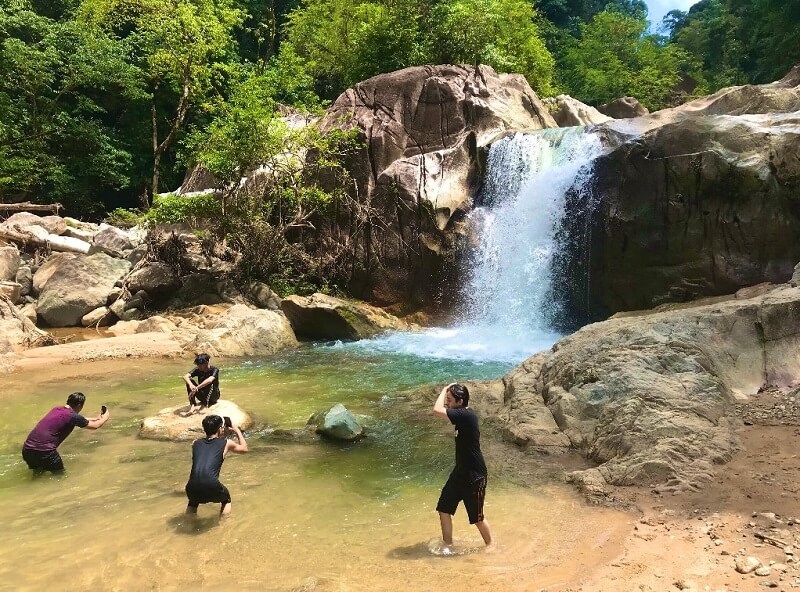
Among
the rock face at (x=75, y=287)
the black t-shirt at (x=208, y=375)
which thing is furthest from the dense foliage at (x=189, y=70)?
the black t-shirt at (x=208, y=375)

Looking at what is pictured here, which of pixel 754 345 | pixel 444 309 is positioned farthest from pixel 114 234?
pixel 754 345

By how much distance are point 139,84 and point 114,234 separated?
8328 mm

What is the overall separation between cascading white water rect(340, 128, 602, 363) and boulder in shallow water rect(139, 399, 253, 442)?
6.40 m

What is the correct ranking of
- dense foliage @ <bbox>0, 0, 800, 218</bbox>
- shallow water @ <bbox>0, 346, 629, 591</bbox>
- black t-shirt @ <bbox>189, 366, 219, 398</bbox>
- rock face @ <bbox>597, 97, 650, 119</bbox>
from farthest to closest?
rock face @ <bbox>597, 97, 650, 119</bbox>, dense foliage @ <bbox>0, 0, 800, 218</bbox>, black t-shirt @ <bbox>189, 366, 219, 398</bbox>, shallow water @ <bbox>0, 346, 629, 591</bbox>

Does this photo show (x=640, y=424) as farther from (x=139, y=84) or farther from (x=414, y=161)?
(x=139, y=84)

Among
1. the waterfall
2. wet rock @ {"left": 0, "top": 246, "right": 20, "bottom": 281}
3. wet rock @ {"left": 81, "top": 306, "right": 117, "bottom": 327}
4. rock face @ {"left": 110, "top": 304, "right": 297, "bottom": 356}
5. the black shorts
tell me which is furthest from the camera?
wet rock @ {"left": 0, "top": 246, "right": 20, "bottom": 281}

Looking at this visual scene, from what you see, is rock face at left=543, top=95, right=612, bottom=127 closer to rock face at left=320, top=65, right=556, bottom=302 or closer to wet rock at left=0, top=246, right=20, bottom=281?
rock face at left=320, top=65, right=556, bottom=302

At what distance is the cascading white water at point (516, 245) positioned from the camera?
15258 mm

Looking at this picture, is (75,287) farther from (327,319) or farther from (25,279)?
(327,319)

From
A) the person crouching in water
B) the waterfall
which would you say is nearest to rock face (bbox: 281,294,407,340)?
the waterfall

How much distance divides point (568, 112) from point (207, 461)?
22.4 m

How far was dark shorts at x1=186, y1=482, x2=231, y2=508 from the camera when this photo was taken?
5.25 m

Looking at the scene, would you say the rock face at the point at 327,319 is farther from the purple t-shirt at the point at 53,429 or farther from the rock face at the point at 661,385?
the purple t-shirt at the point at 53,429

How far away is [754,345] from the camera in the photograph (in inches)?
294
